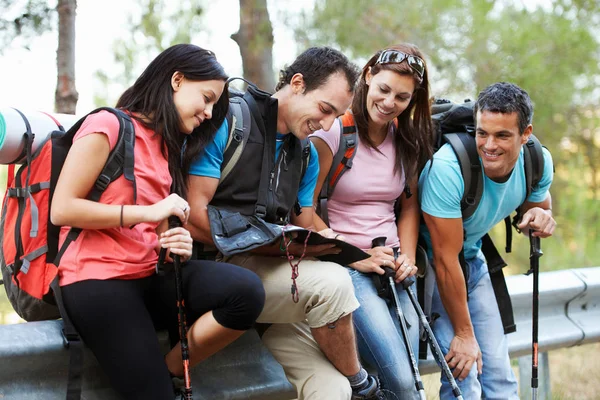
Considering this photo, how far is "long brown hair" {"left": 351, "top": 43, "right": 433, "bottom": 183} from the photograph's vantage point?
3.95 m

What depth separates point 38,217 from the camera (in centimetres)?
275

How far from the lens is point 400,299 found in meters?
3.78

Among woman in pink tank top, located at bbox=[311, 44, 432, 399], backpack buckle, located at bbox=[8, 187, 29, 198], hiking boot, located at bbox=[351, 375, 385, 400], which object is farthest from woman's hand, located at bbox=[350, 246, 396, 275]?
backpack buckle, located at bbox=[8, 187, 29, 198]

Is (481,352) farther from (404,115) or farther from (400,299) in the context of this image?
(404,115)

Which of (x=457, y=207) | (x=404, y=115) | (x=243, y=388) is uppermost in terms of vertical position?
(x=404, y=115)

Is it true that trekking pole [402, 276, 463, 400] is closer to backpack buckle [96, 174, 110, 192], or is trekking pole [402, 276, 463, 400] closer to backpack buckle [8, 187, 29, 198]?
backpack buckle [96, 174, 110, 192]

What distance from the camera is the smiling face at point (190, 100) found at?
118 inches

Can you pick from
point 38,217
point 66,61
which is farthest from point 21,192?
point 66,61

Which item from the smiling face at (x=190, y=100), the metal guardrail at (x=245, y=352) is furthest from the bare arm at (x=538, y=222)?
the smiling face at (x=190, y=100)

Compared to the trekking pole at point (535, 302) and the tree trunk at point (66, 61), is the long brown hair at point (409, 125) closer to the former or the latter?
the trekking pole at point (535, 302)

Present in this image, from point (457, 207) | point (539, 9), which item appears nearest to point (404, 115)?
point (457, 207)

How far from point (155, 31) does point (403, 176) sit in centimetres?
430

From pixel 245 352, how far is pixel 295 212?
29.2 inches

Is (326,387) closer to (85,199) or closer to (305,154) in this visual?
(305,154)
